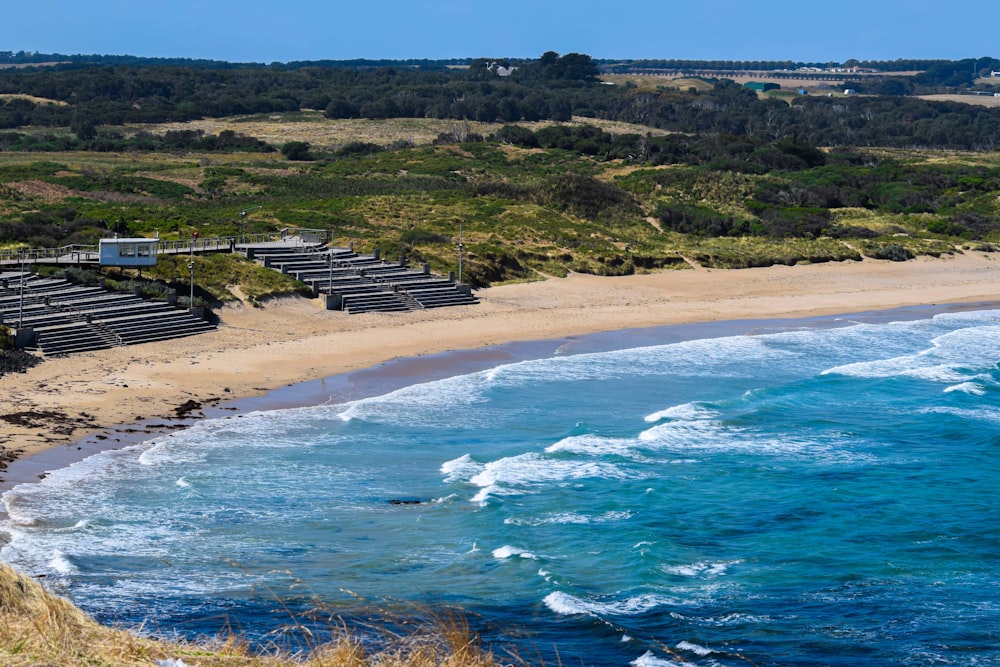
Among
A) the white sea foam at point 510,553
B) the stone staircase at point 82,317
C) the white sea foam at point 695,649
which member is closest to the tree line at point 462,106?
the stone staircase at point 82,317

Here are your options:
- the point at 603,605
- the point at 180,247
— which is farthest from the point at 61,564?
the point at 180,247

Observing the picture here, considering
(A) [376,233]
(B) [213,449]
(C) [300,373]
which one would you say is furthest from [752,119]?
(B) [213,449]

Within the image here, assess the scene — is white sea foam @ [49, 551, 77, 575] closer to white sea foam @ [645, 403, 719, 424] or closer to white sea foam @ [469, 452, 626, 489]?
white sea foam @ [469, 452, 626, 489]

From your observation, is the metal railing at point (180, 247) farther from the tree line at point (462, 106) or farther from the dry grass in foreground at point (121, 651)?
the tree line at point (462, 106)

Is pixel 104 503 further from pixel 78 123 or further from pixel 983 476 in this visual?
pixel 78 123

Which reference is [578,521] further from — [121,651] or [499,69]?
[499,69]

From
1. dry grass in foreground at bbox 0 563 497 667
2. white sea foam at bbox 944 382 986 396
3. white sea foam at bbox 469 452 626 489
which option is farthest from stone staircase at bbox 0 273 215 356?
dry grass in foreground at bbox 0 563 497 667

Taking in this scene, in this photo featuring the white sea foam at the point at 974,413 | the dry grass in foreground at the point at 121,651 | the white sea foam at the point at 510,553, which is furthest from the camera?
the white sea foam at the point at 974,413

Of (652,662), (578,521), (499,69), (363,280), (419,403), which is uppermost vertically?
(499,69)

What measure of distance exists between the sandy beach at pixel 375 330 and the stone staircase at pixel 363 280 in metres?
0.88

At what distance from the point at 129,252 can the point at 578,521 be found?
22.7 metres

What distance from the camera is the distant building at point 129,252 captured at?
3944cm

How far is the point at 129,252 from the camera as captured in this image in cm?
3984

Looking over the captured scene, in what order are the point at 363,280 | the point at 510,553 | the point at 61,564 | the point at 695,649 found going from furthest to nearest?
1. the point at 363,280
2. the point at 510,553
3. the point at 61,564
4. the point at 695,649
